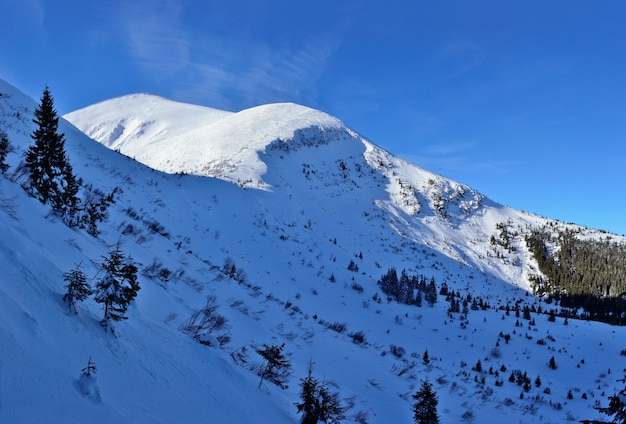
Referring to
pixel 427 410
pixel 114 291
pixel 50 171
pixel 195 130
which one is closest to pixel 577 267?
pixel 195 130

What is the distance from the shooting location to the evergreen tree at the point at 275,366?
6.59 meters

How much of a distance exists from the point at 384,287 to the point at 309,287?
8.86 m

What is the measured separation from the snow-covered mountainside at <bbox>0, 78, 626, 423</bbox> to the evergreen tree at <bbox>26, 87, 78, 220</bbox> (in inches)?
35.0

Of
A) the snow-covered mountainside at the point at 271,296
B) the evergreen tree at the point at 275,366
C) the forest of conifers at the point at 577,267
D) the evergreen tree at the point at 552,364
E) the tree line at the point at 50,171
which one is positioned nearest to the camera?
the snow-covered mountainside at the point at 271,296

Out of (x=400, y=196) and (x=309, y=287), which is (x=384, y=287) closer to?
(x=309, y=287)

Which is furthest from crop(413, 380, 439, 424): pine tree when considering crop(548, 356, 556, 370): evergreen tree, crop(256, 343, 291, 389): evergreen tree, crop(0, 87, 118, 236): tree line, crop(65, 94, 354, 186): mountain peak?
crop(65, 94, 354, 186): mountain peak

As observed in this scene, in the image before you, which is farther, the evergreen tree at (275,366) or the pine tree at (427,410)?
the pine tree at (427,410)

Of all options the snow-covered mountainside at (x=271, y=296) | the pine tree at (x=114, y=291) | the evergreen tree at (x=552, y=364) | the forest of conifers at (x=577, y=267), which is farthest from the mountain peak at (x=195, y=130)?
the forest of conifers at (x=577, y=267)

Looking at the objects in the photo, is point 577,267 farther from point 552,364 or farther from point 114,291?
point 114,291

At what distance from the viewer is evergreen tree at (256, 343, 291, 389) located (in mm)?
6590

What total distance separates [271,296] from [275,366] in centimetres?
1035

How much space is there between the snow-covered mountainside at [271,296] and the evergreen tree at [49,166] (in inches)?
35.0

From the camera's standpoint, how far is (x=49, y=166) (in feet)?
44.1

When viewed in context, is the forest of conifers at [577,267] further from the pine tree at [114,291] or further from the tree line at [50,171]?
the pine tree at [114,291]
